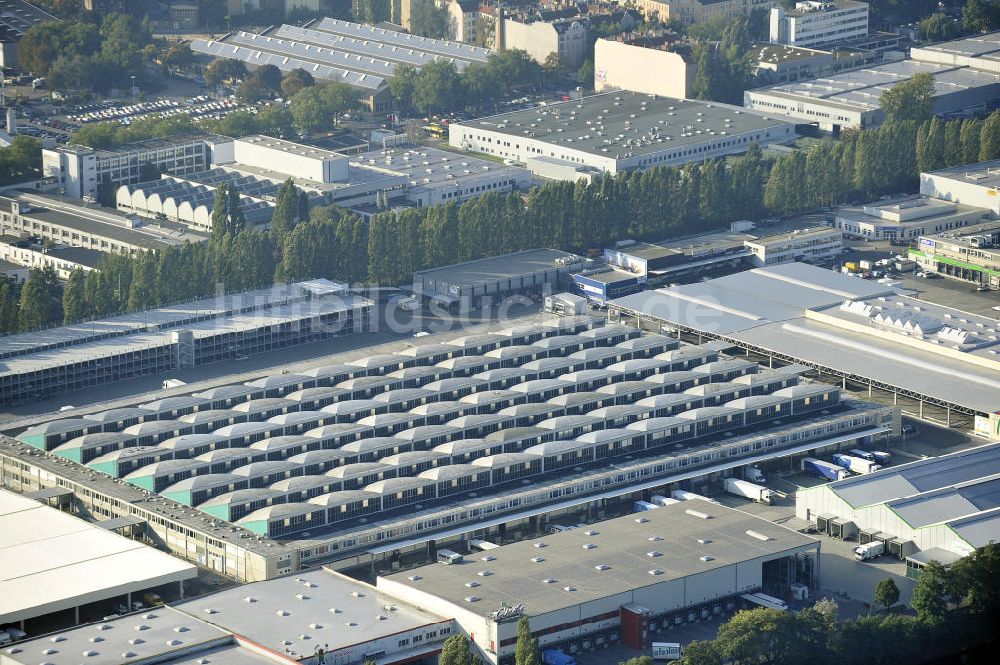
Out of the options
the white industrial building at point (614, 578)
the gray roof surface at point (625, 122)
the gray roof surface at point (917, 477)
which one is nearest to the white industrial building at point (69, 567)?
the white industrial building at point (614, 578)

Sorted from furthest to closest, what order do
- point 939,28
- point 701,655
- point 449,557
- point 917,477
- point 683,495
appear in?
1. point 939,28
2. point 683,495
3. point 917,477
4. point 449,557
5. point 701,655

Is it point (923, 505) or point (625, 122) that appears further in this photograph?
point (625, 122)

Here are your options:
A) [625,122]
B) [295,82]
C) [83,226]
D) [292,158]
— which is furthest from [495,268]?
[295,82]

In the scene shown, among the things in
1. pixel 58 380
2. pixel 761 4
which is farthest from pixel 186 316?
pixel 761 4

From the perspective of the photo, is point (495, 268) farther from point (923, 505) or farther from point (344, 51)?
point (344, 51)

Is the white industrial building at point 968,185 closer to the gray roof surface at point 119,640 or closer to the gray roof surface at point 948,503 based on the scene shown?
the gray roof surface at point 948,503

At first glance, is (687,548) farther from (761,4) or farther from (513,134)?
(761,4)
